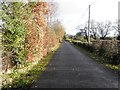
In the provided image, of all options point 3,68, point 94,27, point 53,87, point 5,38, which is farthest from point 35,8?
point 94,27

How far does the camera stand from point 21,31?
12.3m

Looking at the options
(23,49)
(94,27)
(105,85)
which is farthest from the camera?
(94,27)

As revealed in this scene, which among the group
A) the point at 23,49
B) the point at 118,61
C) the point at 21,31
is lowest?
the point at 118,61

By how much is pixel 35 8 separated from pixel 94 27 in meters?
108

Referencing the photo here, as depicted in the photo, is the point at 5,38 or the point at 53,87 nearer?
the point at 53,87

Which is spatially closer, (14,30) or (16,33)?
(14,30)

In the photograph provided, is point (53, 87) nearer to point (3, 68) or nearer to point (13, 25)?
point (3, 68)

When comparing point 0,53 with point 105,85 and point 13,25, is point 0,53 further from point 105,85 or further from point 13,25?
point 105,85

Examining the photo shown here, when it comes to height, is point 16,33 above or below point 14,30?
below

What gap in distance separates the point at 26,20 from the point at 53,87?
5.16m

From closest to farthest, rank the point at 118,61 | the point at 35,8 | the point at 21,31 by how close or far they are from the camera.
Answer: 1. the point at 21,31
2. the point at 35,8
3. the point at 118,61

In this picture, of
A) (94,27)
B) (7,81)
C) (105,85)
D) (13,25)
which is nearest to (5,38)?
(13,25)

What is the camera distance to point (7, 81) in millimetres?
10180

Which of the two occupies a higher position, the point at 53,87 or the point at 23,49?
the point at 23,49
